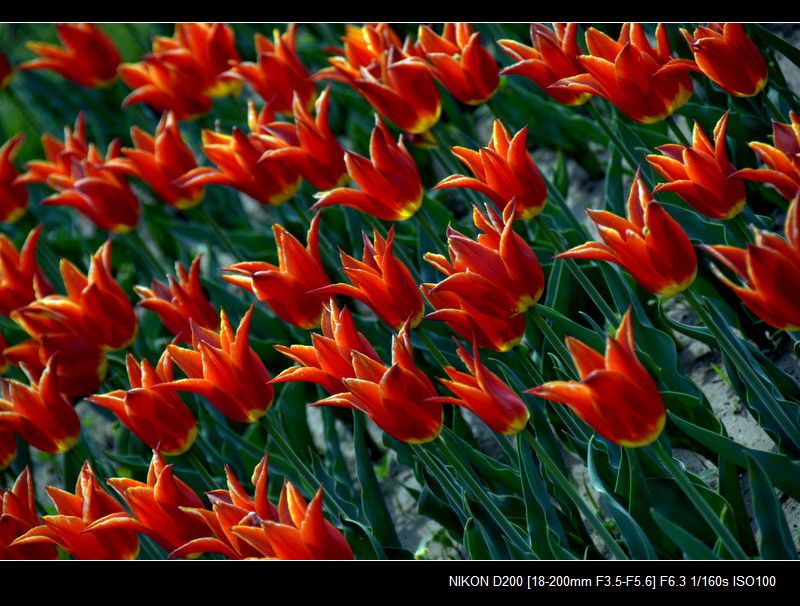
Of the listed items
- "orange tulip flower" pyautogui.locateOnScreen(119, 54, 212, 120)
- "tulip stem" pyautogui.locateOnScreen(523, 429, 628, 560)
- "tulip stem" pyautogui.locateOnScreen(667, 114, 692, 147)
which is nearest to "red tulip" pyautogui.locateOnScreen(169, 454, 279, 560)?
"tulip stem" pyautogui.locateOnScreen(523, 429, 628, 560)

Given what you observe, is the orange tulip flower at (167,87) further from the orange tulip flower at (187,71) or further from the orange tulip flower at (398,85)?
the orange tulip flower at (398,85)

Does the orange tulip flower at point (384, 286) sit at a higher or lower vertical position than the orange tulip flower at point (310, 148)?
lower

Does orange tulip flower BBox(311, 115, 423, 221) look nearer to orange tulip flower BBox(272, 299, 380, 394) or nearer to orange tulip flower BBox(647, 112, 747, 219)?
orange tulip flower BBox(272, 299, 380, 394)

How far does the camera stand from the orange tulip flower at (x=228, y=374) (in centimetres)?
186

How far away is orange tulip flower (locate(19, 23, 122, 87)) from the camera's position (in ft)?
11.7

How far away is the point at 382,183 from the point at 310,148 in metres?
0.30

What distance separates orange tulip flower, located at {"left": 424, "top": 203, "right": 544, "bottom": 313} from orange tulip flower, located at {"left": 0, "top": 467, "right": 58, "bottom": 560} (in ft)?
3.22

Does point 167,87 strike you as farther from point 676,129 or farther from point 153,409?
point 676,129

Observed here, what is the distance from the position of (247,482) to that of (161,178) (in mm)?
876

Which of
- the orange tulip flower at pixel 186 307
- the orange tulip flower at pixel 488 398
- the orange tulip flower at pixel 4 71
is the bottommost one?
the orange tulip flower at pixel 186 307

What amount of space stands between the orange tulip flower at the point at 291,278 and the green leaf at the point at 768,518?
0.88 metres

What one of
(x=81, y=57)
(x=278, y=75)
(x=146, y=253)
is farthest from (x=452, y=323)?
(x=81, y=57)

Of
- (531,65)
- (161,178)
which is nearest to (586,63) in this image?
(531,65)

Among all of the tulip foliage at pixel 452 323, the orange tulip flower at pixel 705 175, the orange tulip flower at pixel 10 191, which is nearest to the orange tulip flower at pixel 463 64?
the tulip foliage at pixel 452 323
